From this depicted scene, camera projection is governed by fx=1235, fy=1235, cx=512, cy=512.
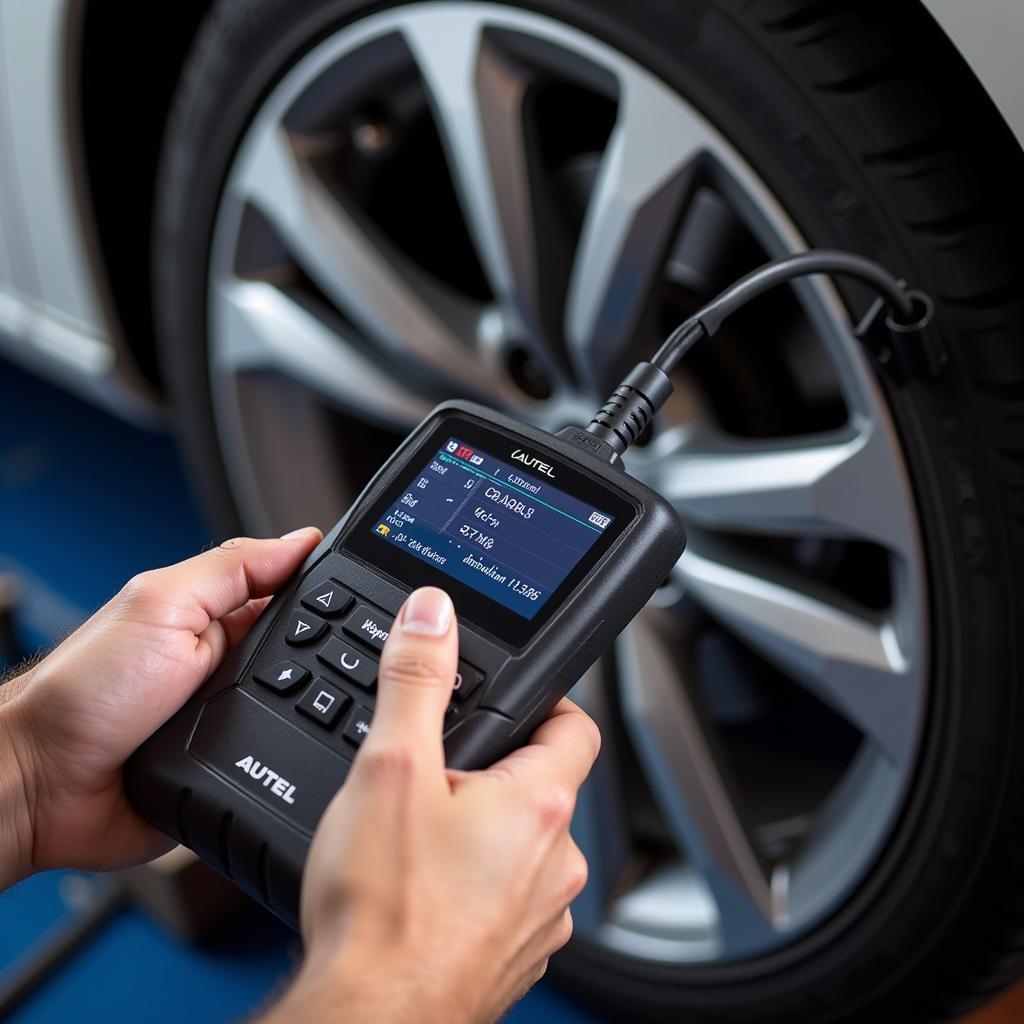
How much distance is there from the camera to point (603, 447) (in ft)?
2.12

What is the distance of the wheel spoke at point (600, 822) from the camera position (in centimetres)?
95

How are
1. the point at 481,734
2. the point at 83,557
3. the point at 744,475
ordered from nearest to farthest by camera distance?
the point at 481,734, the point at 744,475, the point at 83,557

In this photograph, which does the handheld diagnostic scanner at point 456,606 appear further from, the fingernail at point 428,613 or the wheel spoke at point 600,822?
the wheel spoke at point 600,822

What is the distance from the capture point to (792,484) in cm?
79

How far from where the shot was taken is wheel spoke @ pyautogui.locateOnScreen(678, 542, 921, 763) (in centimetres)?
78

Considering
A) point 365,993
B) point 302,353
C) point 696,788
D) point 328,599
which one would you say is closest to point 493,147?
point 302,353

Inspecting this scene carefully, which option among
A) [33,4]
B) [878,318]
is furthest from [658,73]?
[33,4]

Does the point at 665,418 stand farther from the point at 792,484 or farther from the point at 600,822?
the point at 600,822

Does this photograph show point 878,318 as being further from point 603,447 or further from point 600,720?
point 600,720

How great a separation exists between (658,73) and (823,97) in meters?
0.11

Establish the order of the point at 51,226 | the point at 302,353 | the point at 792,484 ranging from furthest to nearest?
the point at 51,226
the point at 302,353
the point at 792,484

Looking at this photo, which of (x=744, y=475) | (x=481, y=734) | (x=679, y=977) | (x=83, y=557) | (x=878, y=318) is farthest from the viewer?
(x=83, y=557)

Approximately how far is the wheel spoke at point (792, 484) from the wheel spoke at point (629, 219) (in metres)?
0.09

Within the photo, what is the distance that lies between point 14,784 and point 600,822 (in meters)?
0.46
